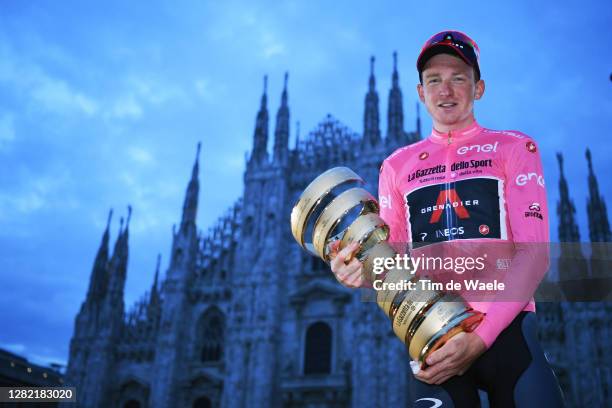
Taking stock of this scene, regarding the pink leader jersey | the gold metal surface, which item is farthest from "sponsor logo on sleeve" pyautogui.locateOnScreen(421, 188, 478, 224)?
the gold metal surface

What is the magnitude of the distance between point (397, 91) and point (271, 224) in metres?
9.31

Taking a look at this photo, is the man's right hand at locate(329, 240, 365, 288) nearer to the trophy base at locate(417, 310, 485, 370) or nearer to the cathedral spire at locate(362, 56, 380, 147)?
the trophy base at locate(417, 310, 485, 370)

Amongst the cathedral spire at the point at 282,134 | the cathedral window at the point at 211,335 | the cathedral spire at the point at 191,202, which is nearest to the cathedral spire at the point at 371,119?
the cathedral spire at the point at 282,134

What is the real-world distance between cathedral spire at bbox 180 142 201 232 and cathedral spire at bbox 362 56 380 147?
31.8ft

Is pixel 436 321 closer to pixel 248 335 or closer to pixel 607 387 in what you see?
pixel 607 387

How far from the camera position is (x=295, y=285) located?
28109 mm

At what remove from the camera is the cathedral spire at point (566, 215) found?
25.9 m

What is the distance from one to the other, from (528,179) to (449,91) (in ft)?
1.73

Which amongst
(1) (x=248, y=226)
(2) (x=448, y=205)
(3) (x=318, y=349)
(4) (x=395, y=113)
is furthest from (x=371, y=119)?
(2) (x=448, y=205)

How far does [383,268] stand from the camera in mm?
2158

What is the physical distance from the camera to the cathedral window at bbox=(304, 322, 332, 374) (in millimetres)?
26281

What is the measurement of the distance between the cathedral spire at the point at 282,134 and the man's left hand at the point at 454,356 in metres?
28.5

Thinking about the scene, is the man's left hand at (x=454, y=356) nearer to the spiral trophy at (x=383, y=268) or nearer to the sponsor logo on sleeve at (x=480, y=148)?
the spiral trophy at (x=383, y=268)

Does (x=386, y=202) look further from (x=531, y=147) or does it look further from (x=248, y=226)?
(x=248, y=226)
